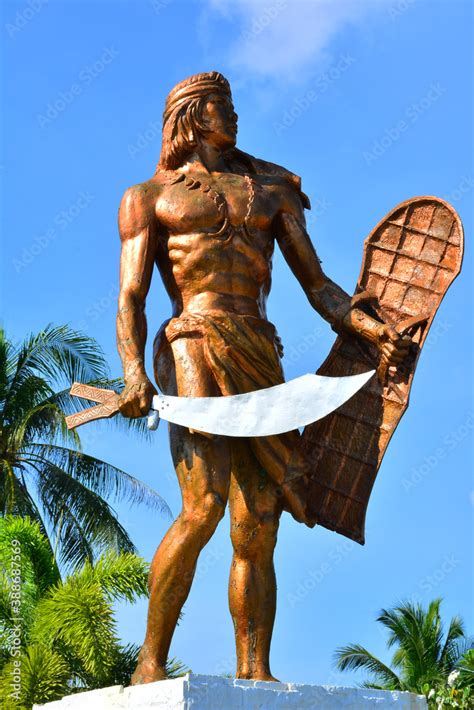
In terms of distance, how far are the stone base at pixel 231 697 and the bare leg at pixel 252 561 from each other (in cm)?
46

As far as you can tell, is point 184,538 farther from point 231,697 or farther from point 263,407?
point 231,697

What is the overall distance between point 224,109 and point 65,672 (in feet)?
25.6

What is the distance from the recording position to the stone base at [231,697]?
19.3 feet

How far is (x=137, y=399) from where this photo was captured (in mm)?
6773

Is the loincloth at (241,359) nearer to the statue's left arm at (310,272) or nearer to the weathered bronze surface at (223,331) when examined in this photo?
the weathered bronze surface at (223,331)

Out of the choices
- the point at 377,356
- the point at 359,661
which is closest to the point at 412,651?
the point at 359,661

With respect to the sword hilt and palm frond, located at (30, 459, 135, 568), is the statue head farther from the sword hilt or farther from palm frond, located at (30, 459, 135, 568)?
palm frond, located at (30, 459, 135, 568)

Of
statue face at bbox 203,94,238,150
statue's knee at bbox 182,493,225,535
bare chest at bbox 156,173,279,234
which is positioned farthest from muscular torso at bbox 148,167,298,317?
statue's knee at bbox 182,493,225,535

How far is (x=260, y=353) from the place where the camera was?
23.2 ft

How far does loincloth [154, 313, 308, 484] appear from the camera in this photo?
695cm

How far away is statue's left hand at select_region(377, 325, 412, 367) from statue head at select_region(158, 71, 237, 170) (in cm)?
148

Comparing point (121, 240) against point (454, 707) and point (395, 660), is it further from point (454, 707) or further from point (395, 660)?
point (395, 660)

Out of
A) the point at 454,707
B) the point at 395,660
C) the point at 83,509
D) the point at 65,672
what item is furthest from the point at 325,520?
the point at 395,660

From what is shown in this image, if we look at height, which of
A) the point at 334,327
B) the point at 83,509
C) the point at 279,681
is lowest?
the point at 279,681
